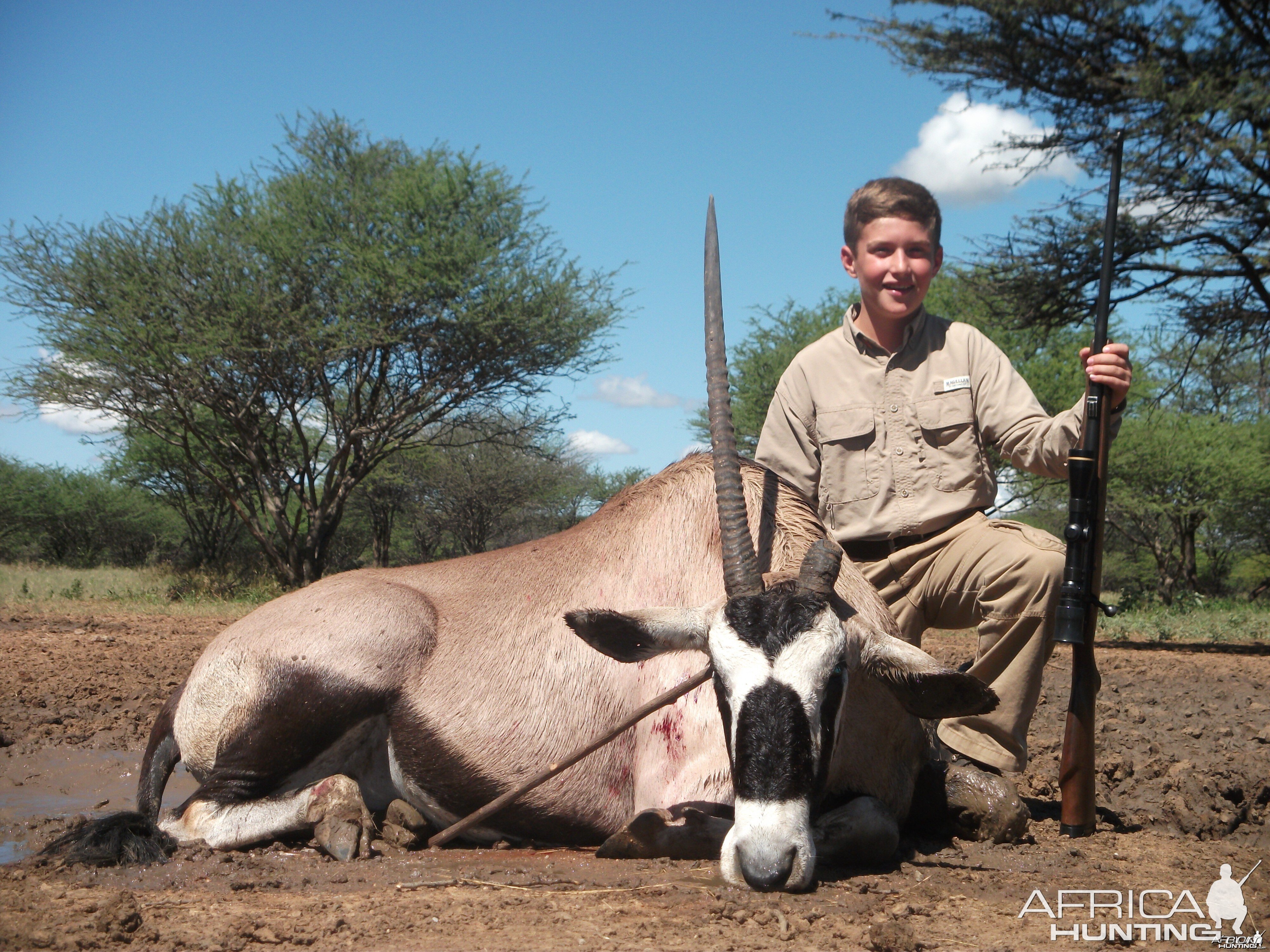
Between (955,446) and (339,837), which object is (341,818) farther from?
(955,446)

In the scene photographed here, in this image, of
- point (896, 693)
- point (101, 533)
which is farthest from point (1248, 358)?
point (101, 533)

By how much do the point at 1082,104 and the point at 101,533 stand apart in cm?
3211

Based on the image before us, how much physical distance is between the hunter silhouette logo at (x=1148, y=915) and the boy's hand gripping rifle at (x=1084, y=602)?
63cm

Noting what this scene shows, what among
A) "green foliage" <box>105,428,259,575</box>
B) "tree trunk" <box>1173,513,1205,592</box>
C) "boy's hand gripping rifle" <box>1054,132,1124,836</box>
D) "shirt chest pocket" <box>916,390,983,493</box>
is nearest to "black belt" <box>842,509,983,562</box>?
"shirt chest pocket" <box>916,390,983,493</box>

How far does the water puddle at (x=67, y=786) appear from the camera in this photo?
14.5 feet

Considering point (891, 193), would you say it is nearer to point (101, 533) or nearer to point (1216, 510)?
point (1216, 510)

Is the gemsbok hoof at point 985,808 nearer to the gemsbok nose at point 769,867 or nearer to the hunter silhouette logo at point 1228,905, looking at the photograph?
the hunter silhouette logo at point 1228,905

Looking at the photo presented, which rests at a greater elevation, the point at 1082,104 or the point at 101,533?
the point at 1082,104

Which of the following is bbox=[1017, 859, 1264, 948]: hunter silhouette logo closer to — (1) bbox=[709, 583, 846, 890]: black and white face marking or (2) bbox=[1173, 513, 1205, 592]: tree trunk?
(1) bbox=[709, 583, 846, 890]: black and white face marking

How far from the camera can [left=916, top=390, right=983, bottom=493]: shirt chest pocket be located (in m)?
4.32

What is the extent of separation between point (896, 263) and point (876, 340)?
0.38 m

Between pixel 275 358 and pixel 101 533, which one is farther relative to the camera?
pixel 101 533

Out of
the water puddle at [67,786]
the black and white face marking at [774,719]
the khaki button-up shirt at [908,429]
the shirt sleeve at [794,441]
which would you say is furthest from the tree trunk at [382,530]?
the black and white face marking at [774,719]

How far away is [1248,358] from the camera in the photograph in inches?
895
